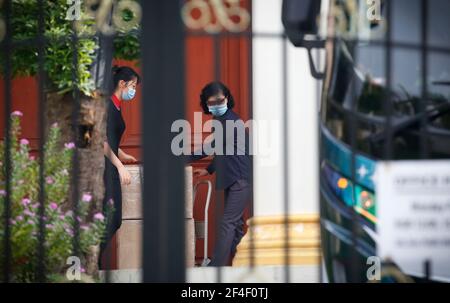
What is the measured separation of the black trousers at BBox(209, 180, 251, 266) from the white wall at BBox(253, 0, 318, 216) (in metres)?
0.30

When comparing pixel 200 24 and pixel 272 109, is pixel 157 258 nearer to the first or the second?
pixel 272 109

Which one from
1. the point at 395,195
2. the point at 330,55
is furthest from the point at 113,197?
the point at 395,195

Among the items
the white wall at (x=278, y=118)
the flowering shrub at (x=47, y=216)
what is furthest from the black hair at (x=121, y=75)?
the flowering shrub at (x=47, y=216)

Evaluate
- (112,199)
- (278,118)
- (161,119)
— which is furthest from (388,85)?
(112,199)

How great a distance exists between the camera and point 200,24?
18.7ft

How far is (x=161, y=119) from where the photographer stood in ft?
9.09

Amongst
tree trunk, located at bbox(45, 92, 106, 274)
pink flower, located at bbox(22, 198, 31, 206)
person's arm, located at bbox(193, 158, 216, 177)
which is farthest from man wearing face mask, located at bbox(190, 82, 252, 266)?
pink flower, located at bbox(22, 198, 31, 206)

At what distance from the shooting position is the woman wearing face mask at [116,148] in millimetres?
5047

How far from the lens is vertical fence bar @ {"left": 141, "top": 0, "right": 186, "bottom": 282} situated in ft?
9.06

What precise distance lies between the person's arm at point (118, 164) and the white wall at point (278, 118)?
2.64 ft
